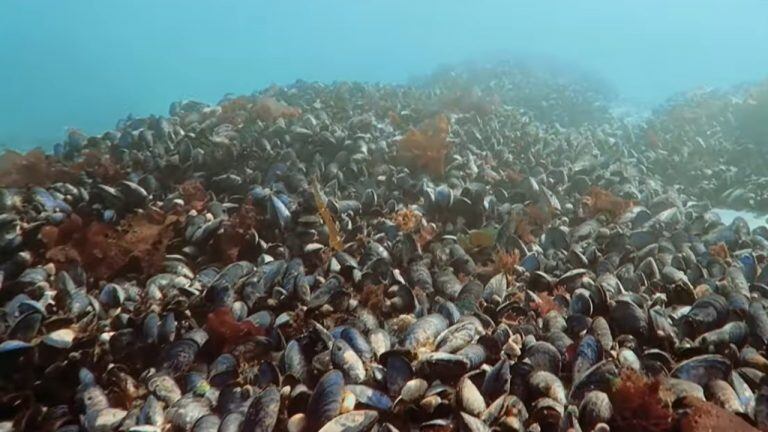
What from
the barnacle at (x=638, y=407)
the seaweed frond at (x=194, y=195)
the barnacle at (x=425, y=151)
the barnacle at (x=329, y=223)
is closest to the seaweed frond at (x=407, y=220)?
the barnacle at (x=329, y=223)

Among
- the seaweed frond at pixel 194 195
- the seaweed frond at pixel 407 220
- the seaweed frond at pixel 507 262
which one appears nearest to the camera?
the seaweed frond at pixel 507 262

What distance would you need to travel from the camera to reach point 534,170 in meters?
7.48

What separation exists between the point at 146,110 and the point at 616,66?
203 feet

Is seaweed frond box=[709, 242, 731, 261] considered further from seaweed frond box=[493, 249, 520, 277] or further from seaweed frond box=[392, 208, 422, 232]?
seaweed frond box=[392, 208, 422, 232]

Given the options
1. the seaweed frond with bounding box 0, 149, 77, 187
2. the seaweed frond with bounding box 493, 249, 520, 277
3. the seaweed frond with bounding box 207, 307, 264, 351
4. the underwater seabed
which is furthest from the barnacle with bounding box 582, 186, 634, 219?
the seaweed frond with bounding box 0, 149, 77, 187

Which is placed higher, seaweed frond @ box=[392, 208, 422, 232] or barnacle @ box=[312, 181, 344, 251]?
barnacle @ box=[312, 181, 344, 251]

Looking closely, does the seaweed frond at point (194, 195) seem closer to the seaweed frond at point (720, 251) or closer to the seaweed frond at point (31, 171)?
the seaweed frond at point (31, 171)

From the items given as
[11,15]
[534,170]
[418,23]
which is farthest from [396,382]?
[11,15]

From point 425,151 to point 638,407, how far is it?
17.2 ft

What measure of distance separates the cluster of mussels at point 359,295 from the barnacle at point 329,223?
0.09ft

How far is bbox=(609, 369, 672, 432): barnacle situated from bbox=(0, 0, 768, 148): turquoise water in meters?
31.5

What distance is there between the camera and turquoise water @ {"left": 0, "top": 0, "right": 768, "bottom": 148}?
59.2 meters

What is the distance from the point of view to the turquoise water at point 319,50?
59.2 meters

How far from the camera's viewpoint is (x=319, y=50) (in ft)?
561
